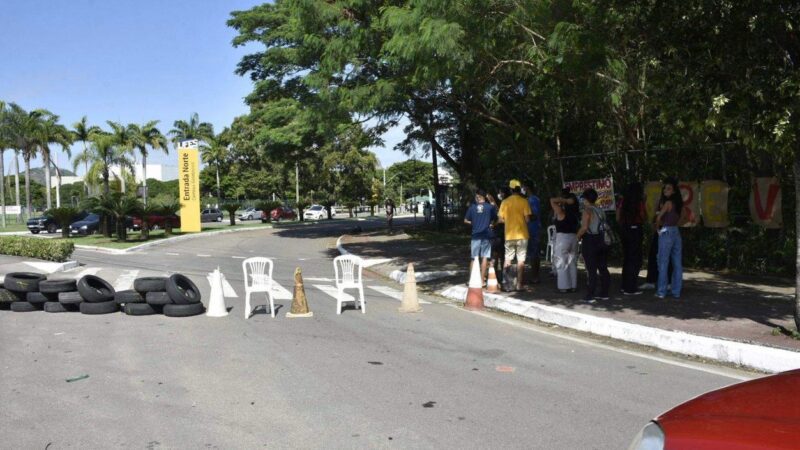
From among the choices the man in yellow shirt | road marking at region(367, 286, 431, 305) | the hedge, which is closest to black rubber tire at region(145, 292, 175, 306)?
road marking at region(367, 286, 431, 305)

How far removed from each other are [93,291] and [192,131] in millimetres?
64306

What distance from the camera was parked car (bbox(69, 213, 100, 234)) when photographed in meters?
33.2

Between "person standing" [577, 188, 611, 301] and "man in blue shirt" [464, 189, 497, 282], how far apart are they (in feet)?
5.46

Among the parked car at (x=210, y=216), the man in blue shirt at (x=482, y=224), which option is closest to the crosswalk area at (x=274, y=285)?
the man in blue shirt at (x=482, y=224)

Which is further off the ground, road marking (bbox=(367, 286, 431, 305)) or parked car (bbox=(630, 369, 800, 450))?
parked car (bbox=(630, 369, 800, 450))

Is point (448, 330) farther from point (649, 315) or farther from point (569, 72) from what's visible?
point (569, 72)

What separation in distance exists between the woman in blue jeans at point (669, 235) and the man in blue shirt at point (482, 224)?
2786 mm

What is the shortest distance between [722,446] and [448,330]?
642 centimetres

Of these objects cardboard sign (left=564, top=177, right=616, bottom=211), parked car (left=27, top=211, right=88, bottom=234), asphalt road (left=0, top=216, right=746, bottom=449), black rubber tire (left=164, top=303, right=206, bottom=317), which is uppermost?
cardboard sign (left=564, top=177, right=616, bottom=211)

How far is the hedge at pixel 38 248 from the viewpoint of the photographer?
17625mm

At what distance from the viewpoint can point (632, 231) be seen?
10.5 metres

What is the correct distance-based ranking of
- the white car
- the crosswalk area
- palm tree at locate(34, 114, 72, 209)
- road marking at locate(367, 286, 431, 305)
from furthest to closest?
the white car
palm tree at locate(34, 114, 72, 209)
road marking at locate(367, 286, 431, 305)
the crosswalk area

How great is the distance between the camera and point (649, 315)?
8914mm

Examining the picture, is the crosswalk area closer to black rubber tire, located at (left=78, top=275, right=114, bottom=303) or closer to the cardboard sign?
black rubber tire, located at (left=78, top=275, right=114, bottom=303)
